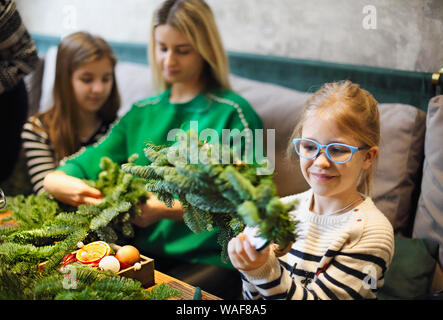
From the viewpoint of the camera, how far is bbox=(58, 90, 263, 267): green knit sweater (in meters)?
1.26

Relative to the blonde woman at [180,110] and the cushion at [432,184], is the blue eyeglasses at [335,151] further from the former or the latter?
the blonde woman at [180,110]

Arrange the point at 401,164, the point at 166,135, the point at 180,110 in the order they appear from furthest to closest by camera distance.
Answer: the point at 180,110
the point at 166,135
the point at 401,164

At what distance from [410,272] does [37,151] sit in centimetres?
134

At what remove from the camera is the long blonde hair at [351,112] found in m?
0.74

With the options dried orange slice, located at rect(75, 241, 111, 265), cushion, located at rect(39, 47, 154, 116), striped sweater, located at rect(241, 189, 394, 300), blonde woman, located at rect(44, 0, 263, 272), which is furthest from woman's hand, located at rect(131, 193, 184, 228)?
cushion, located at rect(39, 47, 154, 116)

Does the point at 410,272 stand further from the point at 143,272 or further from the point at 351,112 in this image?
the point at 143,272

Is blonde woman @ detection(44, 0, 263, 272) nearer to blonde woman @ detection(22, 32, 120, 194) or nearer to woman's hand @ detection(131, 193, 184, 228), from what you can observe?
woman's hand @ detection(131, 193, 184, 228)

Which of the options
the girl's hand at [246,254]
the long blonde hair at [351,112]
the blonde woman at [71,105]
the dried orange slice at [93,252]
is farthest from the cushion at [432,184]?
the blonde woman at [71,105]

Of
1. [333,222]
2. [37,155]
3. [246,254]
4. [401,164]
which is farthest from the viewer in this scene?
[37,155]

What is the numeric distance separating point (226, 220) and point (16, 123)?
4.50ft

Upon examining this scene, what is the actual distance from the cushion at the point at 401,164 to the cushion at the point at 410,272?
0.10 m

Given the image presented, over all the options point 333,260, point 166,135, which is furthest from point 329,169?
point 166,135

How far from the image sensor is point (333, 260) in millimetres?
742

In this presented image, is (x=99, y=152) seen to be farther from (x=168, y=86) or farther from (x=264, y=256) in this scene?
(x=264, y=256)
